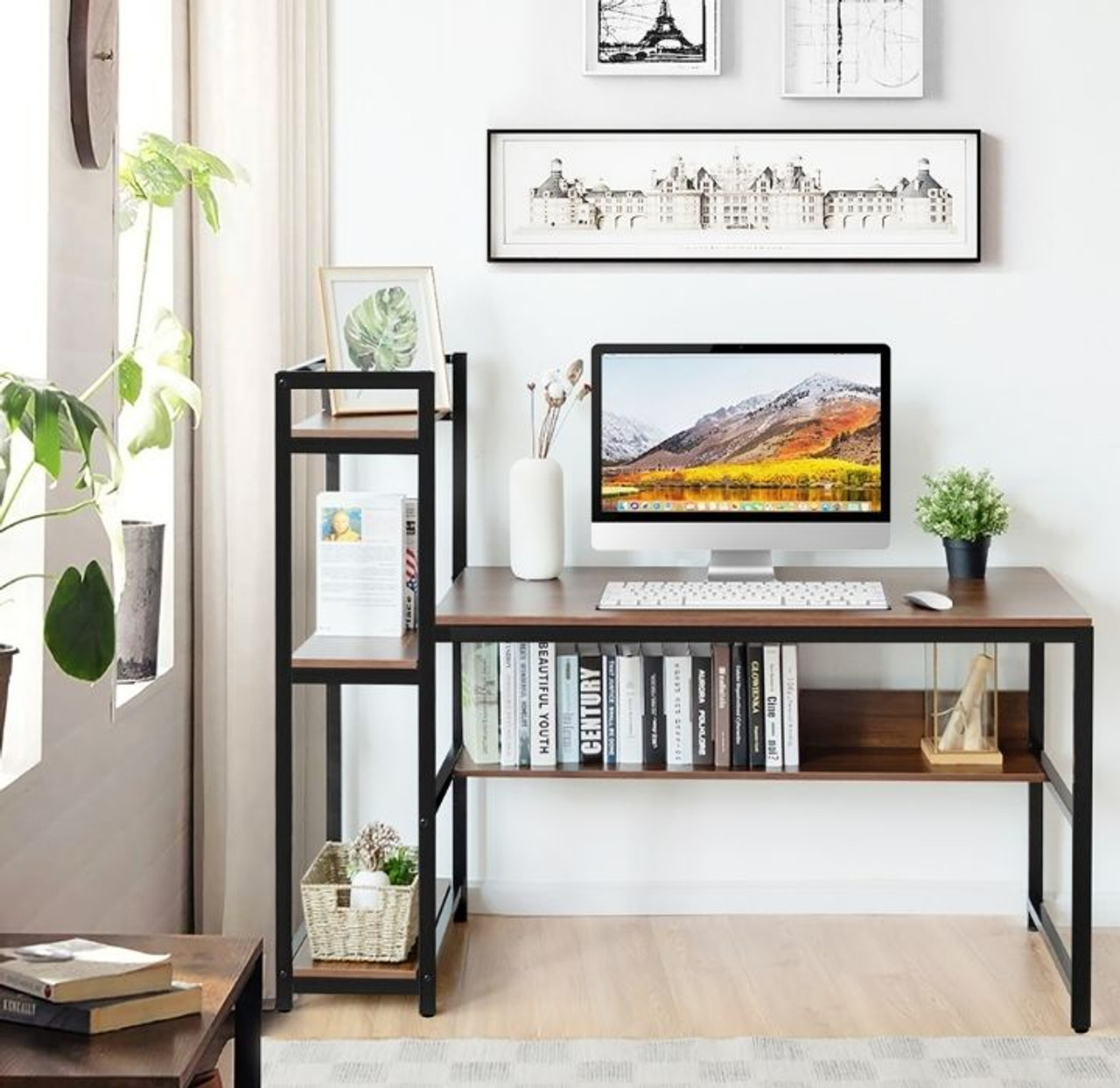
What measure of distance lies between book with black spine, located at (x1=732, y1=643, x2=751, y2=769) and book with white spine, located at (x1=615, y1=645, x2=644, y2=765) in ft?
0.60

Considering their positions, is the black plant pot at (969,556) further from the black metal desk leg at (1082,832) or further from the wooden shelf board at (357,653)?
the wooden shelf board at (357,653)

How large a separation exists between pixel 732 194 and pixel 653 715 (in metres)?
1.12

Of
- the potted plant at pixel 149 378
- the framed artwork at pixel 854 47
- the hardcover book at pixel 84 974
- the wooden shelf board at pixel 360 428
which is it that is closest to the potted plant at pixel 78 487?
the hardcover book at pixel 84 974

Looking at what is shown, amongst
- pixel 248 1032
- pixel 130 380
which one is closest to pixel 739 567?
pixel 130 380

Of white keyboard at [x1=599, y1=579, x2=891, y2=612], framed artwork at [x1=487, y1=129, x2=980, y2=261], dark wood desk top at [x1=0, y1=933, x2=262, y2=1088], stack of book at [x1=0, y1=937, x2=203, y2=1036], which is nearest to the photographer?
dark wood desk top at [x1=0, y1=933, x2=262, y2=1088]

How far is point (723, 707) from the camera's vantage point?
3254mm

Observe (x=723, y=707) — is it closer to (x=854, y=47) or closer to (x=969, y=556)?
(x=969, y=556)

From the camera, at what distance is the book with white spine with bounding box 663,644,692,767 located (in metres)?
3.26

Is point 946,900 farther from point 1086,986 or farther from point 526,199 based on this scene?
point 526,199

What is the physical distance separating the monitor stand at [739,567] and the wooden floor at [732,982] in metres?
0.77

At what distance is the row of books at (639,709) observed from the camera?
3248 millimetres

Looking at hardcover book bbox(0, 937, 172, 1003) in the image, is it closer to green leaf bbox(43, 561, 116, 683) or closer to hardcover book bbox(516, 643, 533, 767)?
green leaf bbox(43, 561, 116, 683)

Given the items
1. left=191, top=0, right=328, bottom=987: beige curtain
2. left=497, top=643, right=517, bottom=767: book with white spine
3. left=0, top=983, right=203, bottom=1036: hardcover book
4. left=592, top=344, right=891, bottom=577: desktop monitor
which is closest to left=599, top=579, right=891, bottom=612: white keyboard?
left=592, top=344, right=891, bottom=577: desktop monitor

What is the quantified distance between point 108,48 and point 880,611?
1636mm
